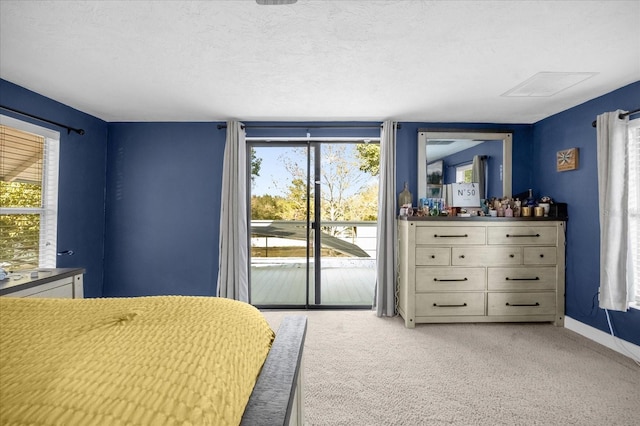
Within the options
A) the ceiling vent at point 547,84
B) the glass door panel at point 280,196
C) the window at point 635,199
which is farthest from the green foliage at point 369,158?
the window at point 635,199

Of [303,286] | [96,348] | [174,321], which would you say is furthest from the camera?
[303,286]

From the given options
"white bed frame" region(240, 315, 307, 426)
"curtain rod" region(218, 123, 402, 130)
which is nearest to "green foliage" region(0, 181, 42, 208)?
"curtain rod" region(218, 123, 402, 130)

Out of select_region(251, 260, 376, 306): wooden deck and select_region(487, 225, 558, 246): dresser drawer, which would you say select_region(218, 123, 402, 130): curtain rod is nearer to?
select_region(487, 225, 558, 246): dresser drawer

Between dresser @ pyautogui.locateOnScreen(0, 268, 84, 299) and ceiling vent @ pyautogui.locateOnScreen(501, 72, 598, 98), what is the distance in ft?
12.8

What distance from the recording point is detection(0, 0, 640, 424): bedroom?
2625 millimetres

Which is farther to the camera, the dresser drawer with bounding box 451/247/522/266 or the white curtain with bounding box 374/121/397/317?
the white curtain with bounding box 374/121/397/317

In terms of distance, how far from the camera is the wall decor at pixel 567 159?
3.22 metres

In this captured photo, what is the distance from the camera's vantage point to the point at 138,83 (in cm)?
272

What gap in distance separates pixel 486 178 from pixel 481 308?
1.51 metres

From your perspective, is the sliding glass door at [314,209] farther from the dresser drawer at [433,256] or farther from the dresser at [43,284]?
the dresser at [43,284]

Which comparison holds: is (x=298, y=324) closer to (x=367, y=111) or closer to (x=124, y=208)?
(x=367, y=111)

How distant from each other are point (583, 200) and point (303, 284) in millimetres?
3660

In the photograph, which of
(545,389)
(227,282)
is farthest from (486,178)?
(227,282)

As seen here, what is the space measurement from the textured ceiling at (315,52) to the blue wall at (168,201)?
62 cm
